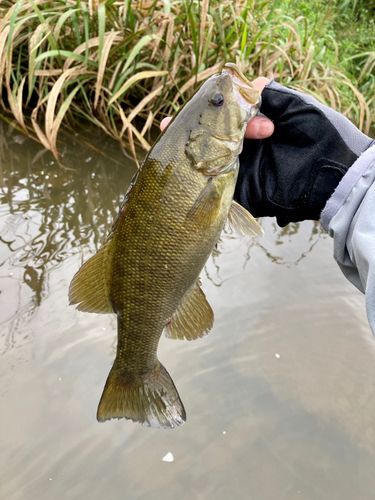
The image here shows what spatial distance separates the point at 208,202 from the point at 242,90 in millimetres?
464

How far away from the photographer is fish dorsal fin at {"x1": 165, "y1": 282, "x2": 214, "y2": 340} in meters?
1.72

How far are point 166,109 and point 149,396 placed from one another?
3.26m

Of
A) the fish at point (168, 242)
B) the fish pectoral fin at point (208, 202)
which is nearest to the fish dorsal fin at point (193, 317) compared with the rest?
the fish at point (168, 242)

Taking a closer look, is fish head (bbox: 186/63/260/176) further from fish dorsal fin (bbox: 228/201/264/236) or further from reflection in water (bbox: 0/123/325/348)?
reflection in water (bbox: 0/123/325/348)

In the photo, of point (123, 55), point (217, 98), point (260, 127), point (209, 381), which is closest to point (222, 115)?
point (217, 98)

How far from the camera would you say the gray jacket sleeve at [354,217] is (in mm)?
1608

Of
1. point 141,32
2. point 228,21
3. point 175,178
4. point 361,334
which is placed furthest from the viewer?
point 228,21

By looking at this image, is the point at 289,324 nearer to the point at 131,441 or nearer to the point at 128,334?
the point at 131,441

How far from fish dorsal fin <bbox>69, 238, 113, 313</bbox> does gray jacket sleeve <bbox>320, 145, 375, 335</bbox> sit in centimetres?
92

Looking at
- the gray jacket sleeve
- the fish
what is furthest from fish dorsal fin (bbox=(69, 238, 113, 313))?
the gray jacket sleeve

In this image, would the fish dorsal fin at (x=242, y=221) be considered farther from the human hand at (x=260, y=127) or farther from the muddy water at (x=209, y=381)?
the muddy water at (x=209, y=381)

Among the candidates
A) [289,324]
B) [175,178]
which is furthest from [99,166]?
[175,178]

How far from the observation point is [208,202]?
155 cm

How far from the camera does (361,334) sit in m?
2.69
